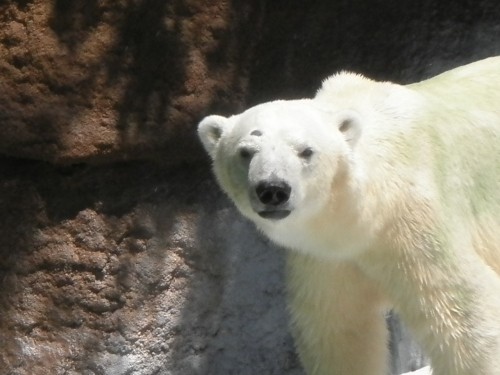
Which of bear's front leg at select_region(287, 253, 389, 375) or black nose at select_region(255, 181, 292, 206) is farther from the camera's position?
bear's front leg at select_region(287, 253, 389, 375)

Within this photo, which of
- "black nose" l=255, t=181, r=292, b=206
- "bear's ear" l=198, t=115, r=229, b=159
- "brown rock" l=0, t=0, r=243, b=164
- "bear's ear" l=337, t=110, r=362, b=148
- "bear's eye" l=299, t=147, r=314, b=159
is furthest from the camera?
"brown rock" l=0, t=0, r=243, b=164

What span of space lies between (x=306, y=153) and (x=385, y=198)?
14.1 inches

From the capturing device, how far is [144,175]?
16.0 ft

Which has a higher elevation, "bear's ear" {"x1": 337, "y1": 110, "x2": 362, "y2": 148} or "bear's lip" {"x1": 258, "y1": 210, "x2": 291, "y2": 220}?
"bear's ear" {"x1": 337, "y1": 110, "x2": 362, "y2": 148}

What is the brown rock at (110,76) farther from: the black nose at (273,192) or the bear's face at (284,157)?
the black nose at (273,192)

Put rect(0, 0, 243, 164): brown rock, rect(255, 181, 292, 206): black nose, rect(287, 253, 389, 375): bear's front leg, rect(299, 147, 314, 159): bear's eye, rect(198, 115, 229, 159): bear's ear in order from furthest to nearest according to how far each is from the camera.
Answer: rect(0, 0, 243, 164): brown rock
rect(287, 253, 389, 375): bear's front leg
rect(198, 115, 229, 159): bear's ear
rect(299, 147, 314, 159): bear's eye
rect(255, 181, 292, 206): black nose

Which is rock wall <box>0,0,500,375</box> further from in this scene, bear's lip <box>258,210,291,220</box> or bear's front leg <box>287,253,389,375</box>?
bear's lip <box>258,210,291,220</box>

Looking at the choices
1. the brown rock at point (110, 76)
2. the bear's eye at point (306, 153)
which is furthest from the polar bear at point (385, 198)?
the brown rock at point (110, 76)

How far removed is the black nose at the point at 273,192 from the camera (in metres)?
3.12

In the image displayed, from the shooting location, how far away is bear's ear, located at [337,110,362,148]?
11.0 feet

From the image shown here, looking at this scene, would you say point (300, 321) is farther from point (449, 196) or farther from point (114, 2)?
point (114, 2)

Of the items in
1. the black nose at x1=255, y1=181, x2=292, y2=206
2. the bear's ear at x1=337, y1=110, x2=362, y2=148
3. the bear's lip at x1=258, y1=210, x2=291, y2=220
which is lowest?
the bear's lip at x1=258, y1=210, x2=291, y2=220

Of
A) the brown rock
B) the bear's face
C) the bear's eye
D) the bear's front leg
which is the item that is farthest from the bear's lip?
the brown rock

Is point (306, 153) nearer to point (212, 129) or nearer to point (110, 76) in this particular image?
point (212, 129)
